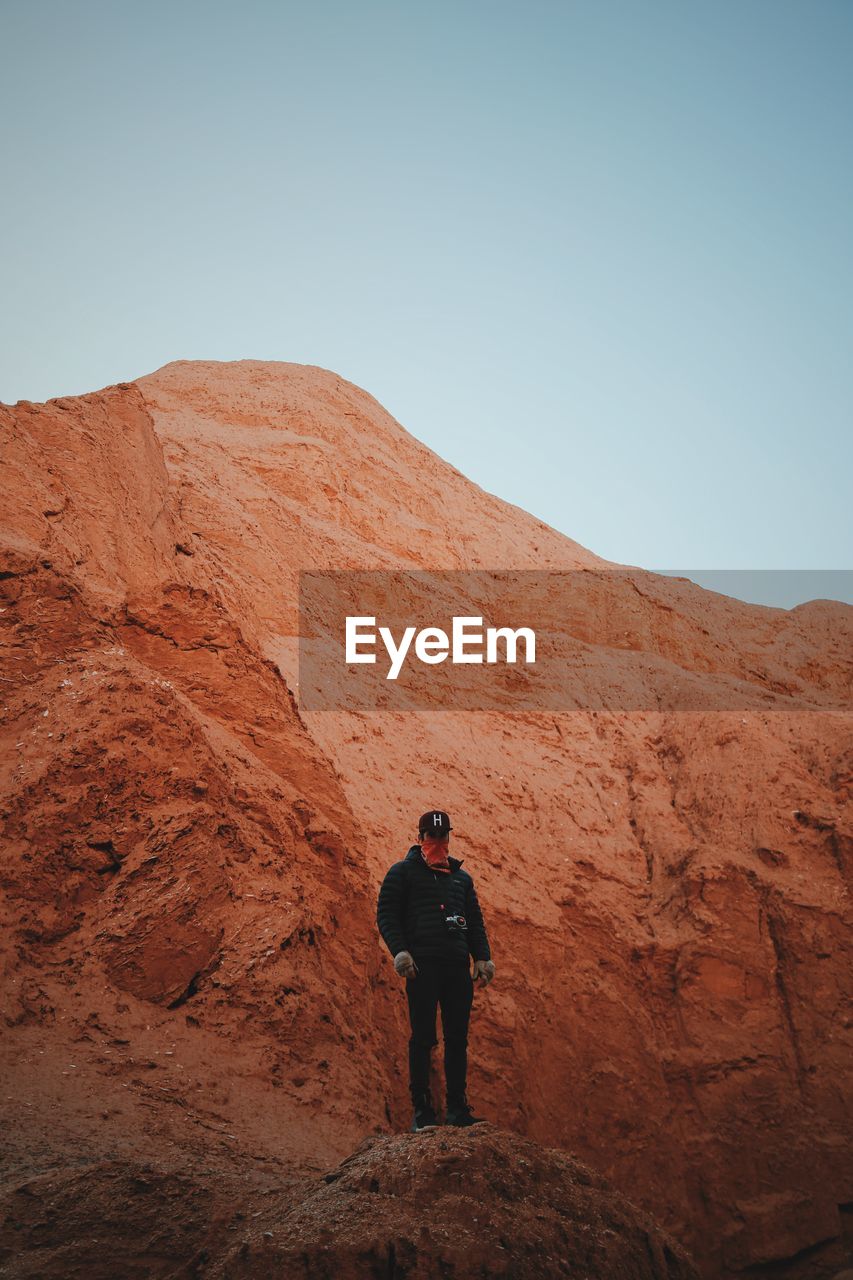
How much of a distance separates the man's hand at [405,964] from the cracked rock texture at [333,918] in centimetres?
102

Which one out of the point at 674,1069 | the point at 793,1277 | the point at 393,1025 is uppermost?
the point at 393,1025

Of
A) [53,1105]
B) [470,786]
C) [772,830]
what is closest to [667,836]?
[772,830]

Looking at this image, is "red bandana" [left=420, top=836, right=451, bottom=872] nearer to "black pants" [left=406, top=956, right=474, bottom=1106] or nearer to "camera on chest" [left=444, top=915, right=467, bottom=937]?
"camera on chest" [left=444, top=915, right=467, bottom=937]

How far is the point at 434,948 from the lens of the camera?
18.2 feet

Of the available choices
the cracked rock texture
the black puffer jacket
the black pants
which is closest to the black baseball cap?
the black puffer jacket

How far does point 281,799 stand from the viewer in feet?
26.5

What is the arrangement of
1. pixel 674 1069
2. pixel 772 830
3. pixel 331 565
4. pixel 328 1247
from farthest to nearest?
A: 1. pixel 331 565
2. pixel 772 830
3. pixel 674 1069
4. pixel 328 1247

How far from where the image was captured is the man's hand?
5.33 m

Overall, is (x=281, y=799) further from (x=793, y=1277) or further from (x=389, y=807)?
(x=793, y=1277)

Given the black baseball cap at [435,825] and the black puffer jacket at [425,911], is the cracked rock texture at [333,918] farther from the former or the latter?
the black baseball cap at [435,825]

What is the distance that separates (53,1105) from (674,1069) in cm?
580

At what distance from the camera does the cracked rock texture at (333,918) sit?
13.7 ft

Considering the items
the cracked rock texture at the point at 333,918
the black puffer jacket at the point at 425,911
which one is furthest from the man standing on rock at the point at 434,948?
the cracked rock texture at the point at 333,918

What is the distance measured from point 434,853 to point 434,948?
57cm
